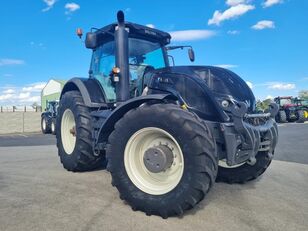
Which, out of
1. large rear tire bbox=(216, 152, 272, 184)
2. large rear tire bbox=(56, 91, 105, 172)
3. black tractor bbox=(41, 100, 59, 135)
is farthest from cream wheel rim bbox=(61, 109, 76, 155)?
black tractor bbox=(41, 100, 59, 135)

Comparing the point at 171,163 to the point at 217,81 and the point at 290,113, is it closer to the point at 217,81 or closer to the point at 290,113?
the point at 217,81

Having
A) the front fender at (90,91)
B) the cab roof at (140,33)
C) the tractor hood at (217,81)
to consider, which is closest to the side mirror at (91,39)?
the cab roof at (140,33)

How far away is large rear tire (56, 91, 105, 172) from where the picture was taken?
5309 mm

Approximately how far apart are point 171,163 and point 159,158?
0.16 metres

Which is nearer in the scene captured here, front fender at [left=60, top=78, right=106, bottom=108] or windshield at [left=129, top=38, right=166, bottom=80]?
windshield at [left=129, top=38, right=166, bottom=80]

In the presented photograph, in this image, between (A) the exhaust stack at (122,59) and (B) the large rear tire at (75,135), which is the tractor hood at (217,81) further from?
(B) the large rear tire at (75,135)

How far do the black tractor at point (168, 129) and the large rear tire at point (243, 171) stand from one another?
1 centimetres

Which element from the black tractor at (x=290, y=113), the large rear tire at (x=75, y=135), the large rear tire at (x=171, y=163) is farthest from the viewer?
the black tractor at (x=290, y=113)

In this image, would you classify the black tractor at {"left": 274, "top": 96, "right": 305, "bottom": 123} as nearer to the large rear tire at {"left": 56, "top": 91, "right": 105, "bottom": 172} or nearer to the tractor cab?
the tractor cab

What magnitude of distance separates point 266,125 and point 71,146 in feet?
11.8

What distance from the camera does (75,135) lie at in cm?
564

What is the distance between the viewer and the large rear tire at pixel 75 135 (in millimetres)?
5309

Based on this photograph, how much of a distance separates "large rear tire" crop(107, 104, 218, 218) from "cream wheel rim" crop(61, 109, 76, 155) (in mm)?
2317

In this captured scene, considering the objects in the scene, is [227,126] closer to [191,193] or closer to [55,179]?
[191,193]
